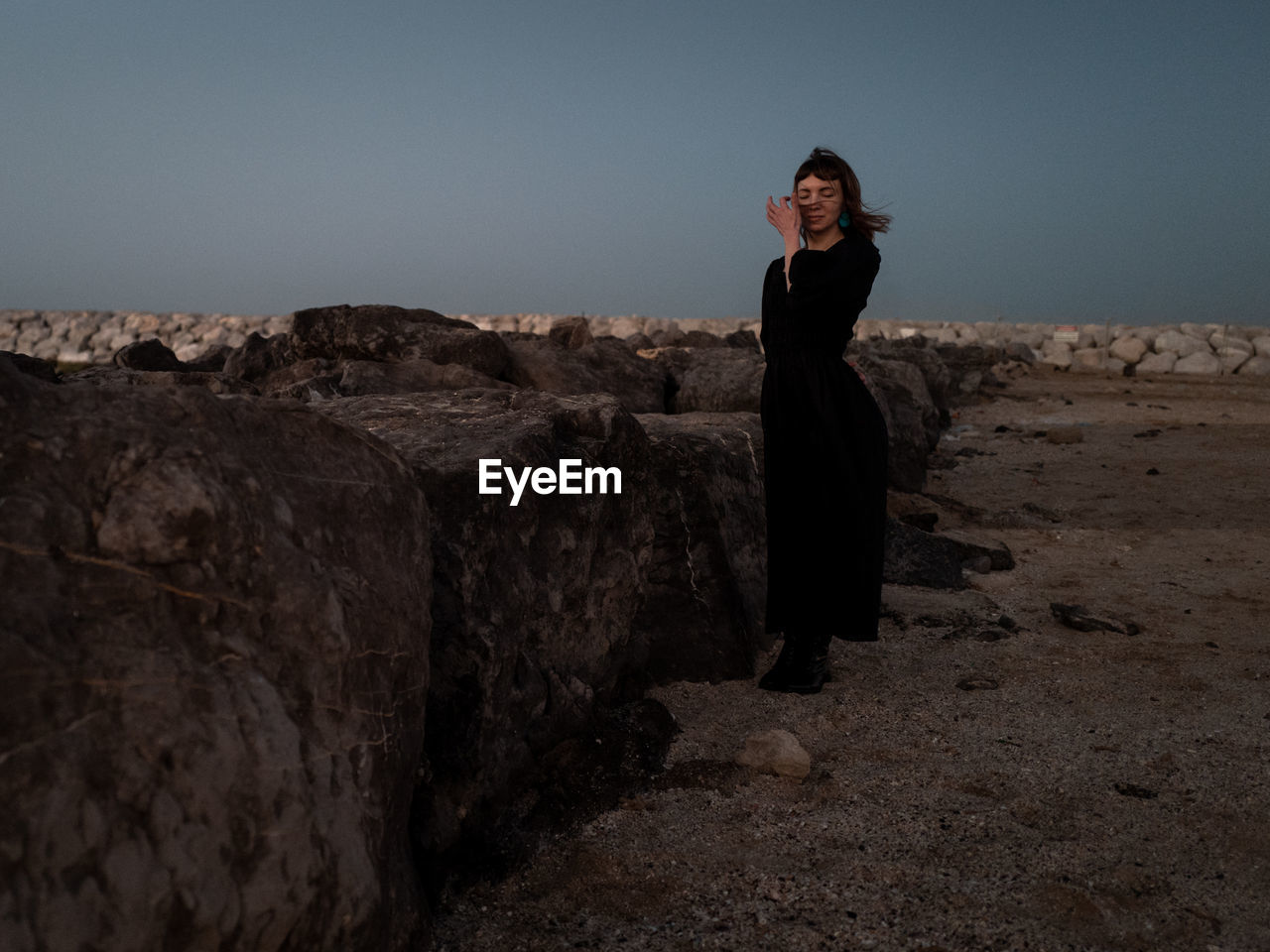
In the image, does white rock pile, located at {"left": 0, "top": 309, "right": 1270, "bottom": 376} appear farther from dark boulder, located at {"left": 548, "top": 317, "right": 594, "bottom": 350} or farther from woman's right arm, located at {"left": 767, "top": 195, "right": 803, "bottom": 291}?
woman's right arm, located at {"left": 767, "top": 195, "right": 803, "bottom": 291}

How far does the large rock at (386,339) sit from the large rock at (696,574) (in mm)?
2772

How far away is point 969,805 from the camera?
111 inches

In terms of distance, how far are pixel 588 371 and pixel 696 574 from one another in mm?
3644

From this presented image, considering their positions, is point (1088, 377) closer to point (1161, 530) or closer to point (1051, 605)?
point (1161, 530)

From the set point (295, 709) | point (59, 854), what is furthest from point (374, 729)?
point (59, 854)

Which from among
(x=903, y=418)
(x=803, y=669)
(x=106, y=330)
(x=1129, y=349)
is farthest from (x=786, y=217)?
(x=106, y=330)

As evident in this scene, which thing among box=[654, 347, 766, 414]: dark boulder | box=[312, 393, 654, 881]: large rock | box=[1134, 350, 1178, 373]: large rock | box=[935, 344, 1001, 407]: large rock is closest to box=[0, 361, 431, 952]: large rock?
box=[312, 393, 654, 881]: large rock

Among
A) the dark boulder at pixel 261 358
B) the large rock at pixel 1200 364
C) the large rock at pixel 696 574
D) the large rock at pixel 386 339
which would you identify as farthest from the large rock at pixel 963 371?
the large rock at pixel 696 574

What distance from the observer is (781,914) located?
2.28 metres

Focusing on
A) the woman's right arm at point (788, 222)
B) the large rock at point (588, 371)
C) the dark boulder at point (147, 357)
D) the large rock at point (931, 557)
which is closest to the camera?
the woman's right arm at point (788, 222)

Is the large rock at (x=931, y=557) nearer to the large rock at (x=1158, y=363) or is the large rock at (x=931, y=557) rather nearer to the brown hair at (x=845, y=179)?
the brown hair at (x=845, y=179)

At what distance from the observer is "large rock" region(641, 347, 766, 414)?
7836mm

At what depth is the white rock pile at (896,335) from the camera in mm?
21188

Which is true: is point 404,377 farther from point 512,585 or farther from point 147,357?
point 512,585
